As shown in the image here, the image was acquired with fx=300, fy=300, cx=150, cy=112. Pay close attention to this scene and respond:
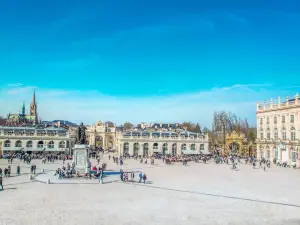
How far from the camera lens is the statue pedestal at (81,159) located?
1356 inches

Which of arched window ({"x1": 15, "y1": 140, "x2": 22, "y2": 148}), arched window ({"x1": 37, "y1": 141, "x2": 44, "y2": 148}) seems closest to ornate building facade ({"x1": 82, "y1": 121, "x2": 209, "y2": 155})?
arched window ({"x1": 37, "y1": 141, "x2": 44, "y2": 148})

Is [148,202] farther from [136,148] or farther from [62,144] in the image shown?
[62,144]

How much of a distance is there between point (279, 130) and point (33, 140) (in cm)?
5502

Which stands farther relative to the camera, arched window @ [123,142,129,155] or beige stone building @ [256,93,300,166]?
arched window @ [123,142,129,155]

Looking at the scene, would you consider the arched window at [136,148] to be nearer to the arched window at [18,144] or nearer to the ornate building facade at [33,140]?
the ornate building facade at [33,140]

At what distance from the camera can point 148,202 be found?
2253 cm

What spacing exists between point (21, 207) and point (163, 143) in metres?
57.1

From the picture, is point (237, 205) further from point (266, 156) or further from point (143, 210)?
point (266, 156)

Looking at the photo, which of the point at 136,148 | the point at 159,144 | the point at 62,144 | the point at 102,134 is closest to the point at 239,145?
the point at 159,144

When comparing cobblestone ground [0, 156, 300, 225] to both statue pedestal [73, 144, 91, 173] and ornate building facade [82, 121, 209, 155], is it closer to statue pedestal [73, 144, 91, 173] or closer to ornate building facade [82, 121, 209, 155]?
statue pedestal [73, 144, 91, 173]

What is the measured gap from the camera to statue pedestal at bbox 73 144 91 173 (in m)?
34.4

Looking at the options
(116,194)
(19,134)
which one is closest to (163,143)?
(19,134)

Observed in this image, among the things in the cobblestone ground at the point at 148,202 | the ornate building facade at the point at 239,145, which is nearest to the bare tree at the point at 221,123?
the ornate building facade at the point at 239,145

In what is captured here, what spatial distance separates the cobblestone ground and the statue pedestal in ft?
9.13
